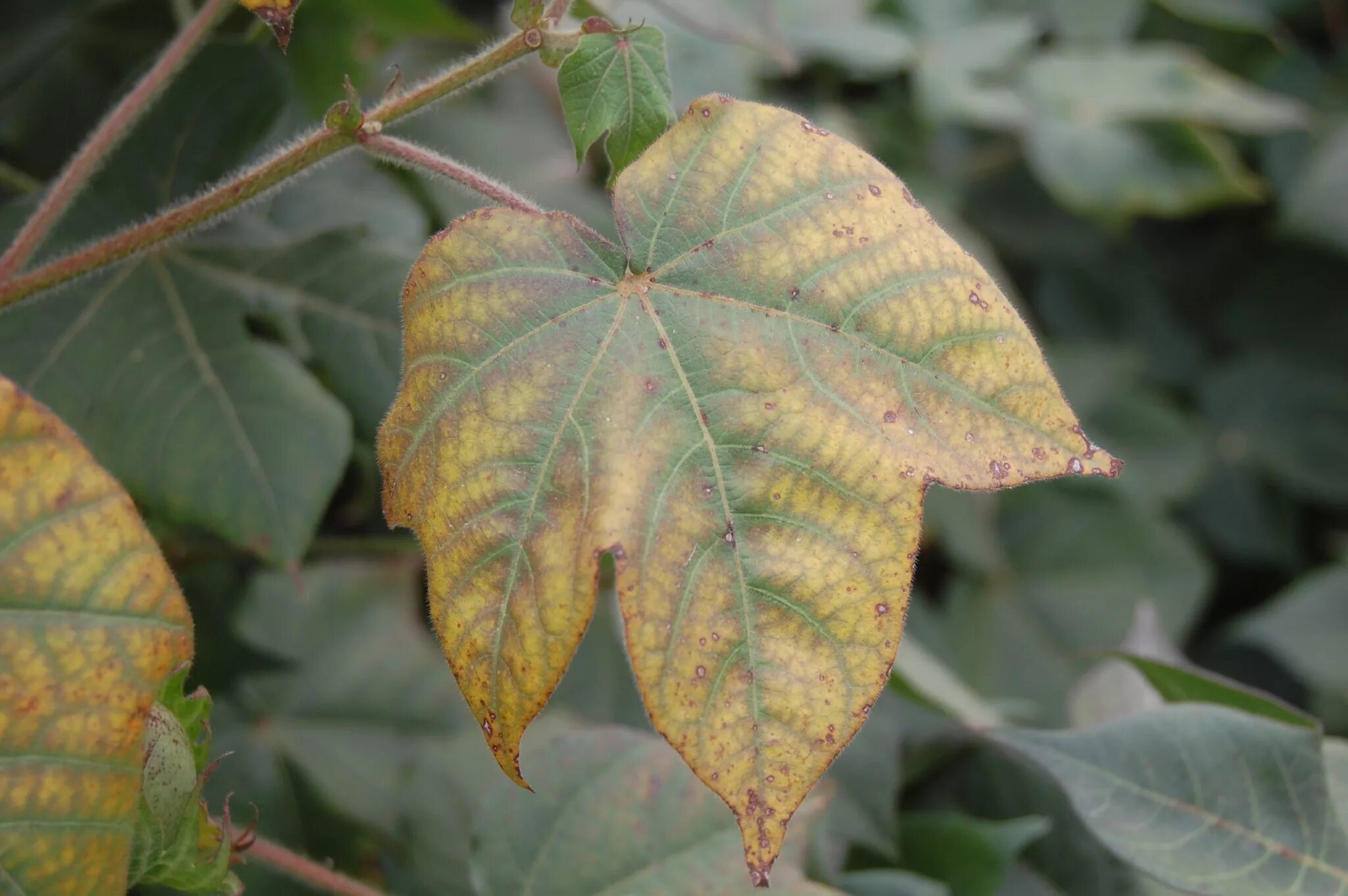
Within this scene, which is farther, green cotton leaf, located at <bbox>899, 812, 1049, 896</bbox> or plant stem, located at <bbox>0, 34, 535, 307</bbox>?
green cotton leaf, located at <bbox>899, 812, 1049, 896</bbox>

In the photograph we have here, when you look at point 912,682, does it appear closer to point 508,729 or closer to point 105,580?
point 508,729

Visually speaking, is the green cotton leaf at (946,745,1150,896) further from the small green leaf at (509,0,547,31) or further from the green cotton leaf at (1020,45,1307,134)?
the green cotton leaf at (1020,45,1307,134)

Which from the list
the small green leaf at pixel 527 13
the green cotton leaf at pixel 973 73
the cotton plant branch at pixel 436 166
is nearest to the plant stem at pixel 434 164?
the cotton plant branch at pixel 436 166

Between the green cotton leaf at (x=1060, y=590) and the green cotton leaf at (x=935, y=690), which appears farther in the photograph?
the green cotton leaf at (x=1060, y=590)

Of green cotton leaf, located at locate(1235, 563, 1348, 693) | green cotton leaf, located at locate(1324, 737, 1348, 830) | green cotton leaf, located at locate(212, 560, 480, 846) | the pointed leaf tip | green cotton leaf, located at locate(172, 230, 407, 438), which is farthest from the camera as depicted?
green cotton leaf, located at locate(1235, 563, 1348, 693)

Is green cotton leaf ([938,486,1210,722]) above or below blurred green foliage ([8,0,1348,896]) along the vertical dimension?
below

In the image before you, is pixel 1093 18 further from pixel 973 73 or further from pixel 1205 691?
pixel 1205 691

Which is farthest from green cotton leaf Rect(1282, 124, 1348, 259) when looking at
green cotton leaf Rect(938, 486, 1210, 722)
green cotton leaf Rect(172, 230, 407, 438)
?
green cotton leaf Rect(172, 230, 407, 438)

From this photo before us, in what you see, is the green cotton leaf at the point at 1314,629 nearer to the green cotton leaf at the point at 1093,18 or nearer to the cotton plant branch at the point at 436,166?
the green cotton leaf at the point at 1093,18
